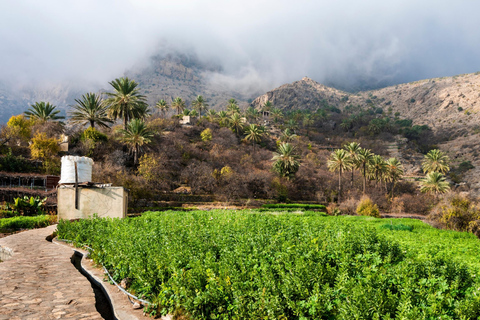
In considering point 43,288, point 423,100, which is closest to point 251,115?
point 423,100

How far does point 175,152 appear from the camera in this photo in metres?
59.7

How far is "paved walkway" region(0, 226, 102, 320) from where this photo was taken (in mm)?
6387

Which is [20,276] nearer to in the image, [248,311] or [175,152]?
[248,311]

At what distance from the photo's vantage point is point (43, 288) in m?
7.91

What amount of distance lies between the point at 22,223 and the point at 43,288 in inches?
612

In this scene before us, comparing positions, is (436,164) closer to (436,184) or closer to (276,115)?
(436,184)

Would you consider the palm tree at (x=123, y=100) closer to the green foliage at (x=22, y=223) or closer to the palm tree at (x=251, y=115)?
the green foliage at (x=22, y=223)

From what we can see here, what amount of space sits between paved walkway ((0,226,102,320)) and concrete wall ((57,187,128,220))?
344 inches

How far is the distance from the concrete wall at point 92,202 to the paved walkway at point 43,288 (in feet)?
28.6

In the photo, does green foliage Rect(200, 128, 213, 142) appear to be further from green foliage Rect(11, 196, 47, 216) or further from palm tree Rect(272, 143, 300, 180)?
green foliage Rect(11, 196, 47, 216)

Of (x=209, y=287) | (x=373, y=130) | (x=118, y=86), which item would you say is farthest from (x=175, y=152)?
(x=373, y=130)

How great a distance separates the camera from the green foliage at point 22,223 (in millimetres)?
19467

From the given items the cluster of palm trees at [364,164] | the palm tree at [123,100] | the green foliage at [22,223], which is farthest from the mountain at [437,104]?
the green foliage at [22,223]

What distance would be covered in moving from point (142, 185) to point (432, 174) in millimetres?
50389
